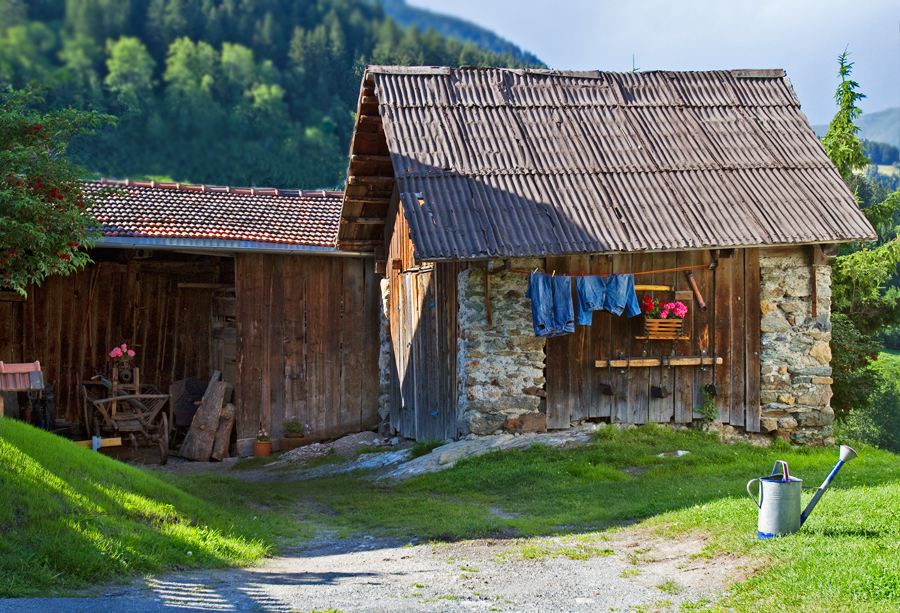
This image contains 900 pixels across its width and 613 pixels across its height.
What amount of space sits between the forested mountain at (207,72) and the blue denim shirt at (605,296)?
22.5ft

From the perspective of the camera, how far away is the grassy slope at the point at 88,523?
5301mm

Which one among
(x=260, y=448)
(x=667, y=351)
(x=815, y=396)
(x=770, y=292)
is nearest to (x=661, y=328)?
(x=667, y=351)

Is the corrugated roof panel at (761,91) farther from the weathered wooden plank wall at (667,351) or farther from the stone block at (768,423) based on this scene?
the stone block at (768,423)

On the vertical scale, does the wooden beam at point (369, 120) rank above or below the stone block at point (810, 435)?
above

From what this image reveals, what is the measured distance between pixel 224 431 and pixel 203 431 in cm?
37

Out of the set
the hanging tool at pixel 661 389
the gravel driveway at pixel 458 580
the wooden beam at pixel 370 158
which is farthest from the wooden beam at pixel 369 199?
the gravel driveway at pixel 458 580

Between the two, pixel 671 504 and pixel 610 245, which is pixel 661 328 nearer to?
pixel 610 245

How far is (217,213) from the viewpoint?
49.5ft

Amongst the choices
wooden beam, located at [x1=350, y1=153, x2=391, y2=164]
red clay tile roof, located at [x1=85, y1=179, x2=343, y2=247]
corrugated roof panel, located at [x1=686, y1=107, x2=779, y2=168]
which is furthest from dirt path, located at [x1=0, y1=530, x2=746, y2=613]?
red clay tile roof, located at [x1=85, y1=179, x2=343, y2=247]

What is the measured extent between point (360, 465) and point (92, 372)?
19.7 feet

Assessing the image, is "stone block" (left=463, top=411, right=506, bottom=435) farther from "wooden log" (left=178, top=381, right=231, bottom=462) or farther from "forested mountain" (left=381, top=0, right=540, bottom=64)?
"forested mountain" (left=381, top=0, right=540, bottom=64)

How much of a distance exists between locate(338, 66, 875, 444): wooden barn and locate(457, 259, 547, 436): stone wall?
20mm

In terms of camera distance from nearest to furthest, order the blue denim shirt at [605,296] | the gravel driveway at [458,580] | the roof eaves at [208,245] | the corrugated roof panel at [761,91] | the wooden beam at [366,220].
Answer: the gravel driveway at [458,580], the blue denim shirt at [605,296], the corrugated roof panel at [761,91], the roof eaves at [208,245], the wooden beam at [366,220]

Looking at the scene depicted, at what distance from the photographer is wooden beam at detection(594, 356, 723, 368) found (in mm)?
11078
